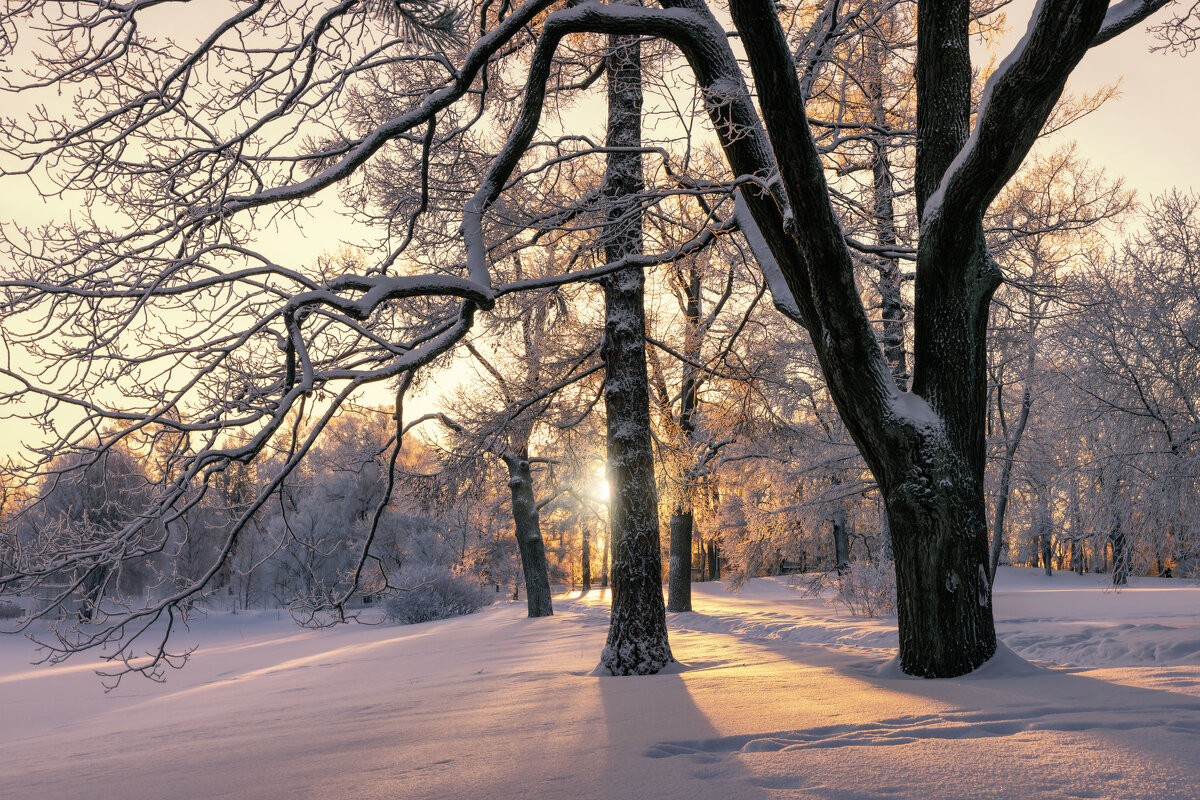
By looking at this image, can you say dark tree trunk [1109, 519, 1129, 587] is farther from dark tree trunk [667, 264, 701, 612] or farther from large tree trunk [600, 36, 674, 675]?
large tree trunk [600, 36, 674, 675]

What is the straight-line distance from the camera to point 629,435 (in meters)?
7.69

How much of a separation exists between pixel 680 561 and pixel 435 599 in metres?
10.0

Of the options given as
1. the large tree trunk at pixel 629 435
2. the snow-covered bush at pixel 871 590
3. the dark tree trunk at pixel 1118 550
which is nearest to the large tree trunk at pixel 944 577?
the large tree trunk at pixel 629 435

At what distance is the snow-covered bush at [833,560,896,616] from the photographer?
1388cm

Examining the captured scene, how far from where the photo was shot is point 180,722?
6461mm

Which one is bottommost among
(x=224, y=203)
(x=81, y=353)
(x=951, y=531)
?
(x=951, y=531)

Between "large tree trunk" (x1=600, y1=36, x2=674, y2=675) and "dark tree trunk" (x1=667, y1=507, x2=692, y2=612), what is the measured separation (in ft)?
30.6

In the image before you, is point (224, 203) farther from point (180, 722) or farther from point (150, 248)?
point (180, 722)

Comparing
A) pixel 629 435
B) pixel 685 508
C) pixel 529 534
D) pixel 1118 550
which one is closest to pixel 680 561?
pixel 685 508

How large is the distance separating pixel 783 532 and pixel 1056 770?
18.2 meters

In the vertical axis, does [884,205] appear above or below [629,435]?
above

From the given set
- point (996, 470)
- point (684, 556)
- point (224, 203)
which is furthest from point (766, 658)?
point (996, 470)

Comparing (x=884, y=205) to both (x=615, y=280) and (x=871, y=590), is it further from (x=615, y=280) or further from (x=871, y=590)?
(x=871, y=590)

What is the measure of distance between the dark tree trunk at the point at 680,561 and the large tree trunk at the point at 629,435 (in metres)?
9.33
